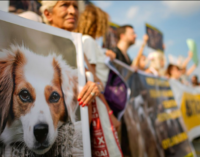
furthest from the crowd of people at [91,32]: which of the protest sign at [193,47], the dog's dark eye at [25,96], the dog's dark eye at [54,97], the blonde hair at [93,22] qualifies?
the protest sign at [193,47]

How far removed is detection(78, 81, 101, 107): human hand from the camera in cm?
75

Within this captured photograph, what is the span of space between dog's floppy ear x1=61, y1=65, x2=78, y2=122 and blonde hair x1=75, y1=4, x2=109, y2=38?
0.75 metres

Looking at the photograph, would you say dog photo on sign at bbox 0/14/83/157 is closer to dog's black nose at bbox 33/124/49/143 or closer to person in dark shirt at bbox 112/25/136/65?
dog's black nose at bbox 33/124/49/143

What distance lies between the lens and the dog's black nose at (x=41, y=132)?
58 cm

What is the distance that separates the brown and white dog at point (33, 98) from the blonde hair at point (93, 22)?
75 centimetres

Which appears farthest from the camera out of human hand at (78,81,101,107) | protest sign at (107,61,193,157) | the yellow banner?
the yellow banner

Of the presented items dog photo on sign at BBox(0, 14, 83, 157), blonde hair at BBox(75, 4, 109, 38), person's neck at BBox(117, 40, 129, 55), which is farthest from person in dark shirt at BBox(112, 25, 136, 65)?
dog photo on sign at BBox(0, 14, 83, 157)

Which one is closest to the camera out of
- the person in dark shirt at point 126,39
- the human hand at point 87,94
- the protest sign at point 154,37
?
the human hand at point 87,94

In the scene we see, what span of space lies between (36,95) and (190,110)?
10.1 ft

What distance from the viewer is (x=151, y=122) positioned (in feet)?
6.28

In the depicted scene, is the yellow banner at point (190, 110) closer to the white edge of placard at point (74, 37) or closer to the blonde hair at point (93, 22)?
the blonde hair at point (93, 22)

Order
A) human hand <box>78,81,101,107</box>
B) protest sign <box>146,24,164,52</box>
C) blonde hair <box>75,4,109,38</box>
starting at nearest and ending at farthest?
1. human hand <box>78,81,101,107</box>
2. blonde hair <box>75,4,109,38</box>
3. protest sign <box>146,24,164,52</box>

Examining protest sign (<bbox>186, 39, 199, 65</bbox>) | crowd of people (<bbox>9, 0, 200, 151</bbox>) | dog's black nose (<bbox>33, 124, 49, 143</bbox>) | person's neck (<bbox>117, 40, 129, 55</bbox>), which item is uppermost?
protest sign (<bbox>186, 39, 199, 65</bbox>)

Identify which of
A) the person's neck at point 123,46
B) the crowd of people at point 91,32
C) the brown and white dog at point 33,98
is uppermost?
the person's neck at point 123,46
